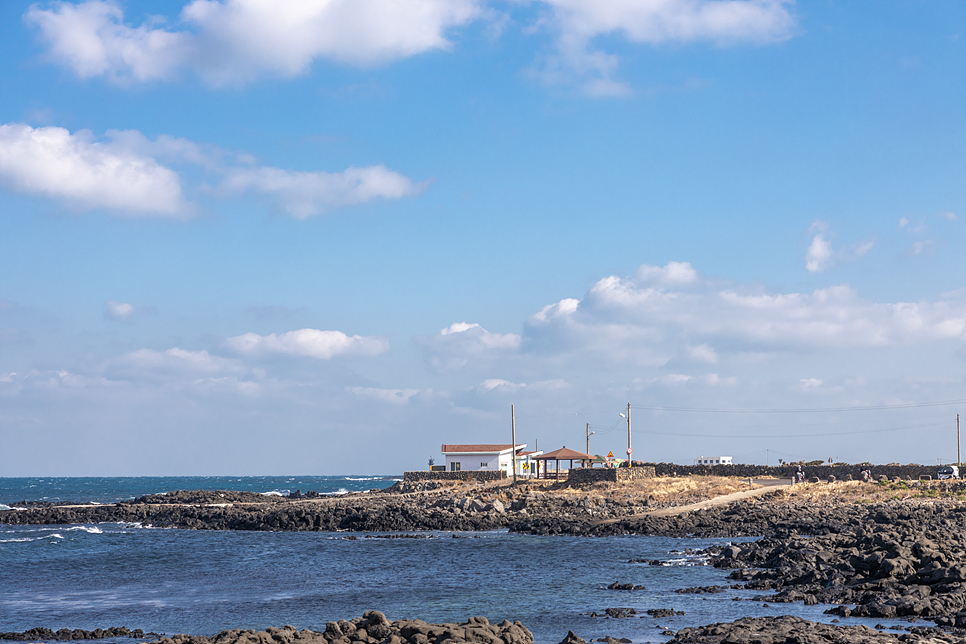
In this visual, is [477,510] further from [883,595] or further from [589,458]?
[883,595]

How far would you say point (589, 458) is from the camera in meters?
78.7

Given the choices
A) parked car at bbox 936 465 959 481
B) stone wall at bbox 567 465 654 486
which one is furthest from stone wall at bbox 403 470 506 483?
parked car at bbox 936 465 959 481

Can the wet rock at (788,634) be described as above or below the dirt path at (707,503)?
above

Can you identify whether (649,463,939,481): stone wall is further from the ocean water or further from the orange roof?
the ocean water

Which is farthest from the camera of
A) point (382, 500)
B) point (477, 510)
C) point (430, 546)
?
point (382, 500)

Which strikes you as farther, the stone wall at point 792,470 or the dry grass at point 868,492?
the stone wall at point 792,470

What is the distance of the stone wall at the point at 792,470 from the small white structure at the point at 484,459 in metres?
13.8

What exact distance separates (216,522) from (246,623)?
41178mm

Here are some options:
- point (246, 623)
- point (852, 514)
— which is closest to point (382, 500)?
point (852, 514)

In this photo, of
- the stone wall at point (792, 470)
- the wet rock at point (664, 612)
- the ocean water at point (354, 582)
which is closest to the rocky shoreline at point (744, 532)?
the ocean water at point (354, 582)

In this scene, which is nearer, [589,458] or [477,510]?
[477,510]

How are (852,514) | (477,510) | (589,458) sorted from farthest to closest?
(589,458) < (477,510) < (852,514)

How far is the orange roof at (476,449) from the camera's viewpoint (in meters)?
85.5

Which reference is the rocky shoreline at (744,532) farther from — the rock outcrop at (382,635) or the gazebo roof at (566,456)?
the gazebo roof at (566,456)
